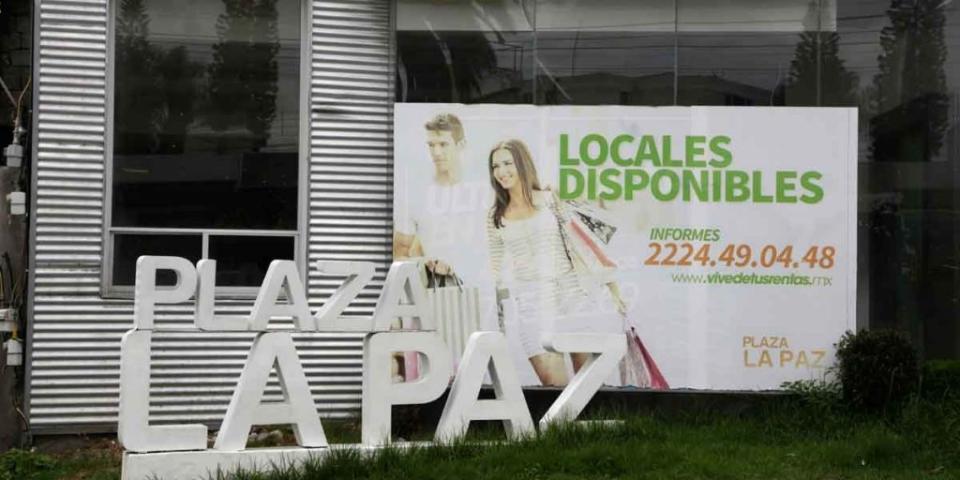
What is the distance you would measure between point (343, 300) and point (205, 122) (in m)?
3.54

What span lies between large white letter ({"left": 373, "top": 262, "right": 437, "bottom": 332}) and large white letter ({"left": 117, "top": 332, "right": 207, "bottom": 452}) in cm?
166

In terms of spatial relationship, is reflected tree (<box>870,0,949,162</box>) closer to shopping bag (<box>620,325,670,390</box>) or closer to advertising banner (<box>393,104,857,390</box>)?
advertising banner (<box>393,104,857,390</box>)

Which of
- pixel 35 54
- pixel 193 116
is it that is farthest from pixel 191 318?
pixel 35 54

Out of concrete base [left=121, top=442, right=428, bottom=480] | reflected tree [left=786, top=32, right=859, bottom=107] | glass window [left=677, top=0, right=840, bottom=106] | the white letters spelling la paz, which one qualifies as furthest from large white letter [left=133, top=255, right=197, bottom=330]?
reflected tree [left=786, top=32, right=859, bottom=107]

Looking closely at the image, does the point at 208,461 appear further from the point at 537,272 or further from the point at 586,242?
the point at 586,242

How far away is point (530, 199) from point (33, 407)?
5230 millimetres

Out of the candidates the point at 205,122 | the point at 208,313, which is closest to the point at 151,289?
the point at 208,313

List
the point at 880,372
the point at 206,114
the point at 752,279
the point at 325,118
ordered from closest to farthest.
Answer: the point at 880,372
the point at 752,279
the point at 206,114
the point at 325,118

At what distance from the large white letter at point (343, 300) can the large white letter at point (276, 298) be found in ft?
0.38

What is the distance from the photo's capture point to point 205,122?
1231 centimetres

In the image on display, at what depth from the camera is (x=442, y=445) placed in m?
9.62

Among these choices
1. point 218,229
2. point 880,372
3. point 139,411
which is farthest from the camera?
point 218,229

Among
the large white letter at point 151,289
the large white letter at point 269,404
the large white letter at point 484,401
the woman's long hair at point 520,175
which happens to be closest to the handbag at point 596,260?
the woman's long hair at point 520,175

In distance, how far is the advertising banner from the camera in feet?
39.2
